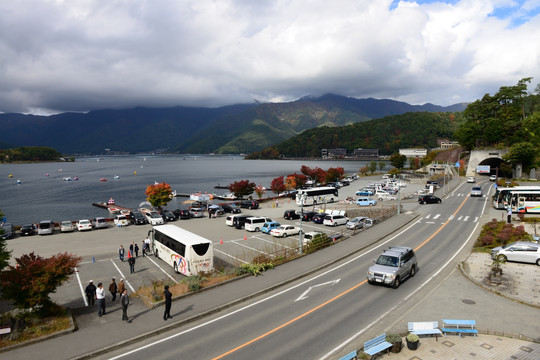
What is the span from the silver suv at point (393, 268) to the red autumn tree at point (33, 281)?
673 inches

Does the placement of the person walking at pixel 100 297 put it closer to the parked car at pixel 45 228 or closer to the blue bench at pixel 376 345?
the blue bench at pixel 376 345

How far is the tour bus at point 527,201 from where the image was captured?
3859 cm

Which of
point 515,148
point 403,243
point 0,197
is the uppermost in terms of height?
point 515,148

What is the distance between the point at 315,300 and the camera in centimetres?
1780

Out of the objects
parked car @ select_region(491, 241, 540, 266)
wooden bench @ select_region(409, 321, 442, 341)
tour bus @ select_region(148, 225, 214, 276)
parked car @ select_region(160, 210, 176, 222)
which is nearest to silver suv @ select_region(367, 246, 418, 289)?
wooden bench @ select_region(409, 321, 442, 341)

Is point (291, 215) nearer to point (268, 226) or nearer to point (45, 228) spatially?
point (268, 226)

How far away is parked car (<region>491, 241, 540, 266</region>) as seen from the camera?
76.0ft

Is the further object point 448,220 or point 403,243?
point 448,220

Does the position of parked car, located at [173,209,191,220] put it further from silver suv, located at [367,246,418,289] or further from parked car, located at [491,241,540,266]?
parked car, located at [491,241,540,266]

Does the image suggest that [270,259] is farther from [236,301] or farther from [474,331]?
[474,331]

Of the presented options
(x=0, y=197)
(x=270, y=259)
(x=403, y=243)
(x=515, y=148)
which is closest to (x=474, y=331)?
(x=270, y=259)

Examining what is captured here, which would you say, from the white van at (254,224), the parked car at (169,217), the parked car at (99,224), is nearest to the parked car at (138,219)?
the parked car at (169,217)

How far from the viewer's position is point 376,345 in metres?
12.1

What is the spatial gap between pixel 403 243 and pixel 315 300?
16.1 m
